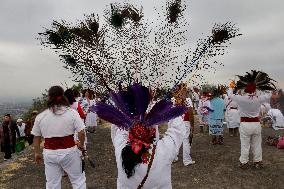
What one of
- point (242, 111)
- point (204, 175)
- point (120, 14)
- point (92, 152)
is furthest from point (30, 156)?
point (120, 14)

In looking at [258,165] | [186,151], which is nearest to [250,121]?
[258,165]

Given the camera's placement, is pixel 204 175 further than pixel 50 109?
Yes

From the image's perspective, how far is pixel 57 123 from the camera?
6.64 meters

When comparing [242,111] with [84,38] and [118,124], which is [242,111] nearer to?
[84,38]

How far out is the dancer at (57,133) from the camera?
21.8 feet

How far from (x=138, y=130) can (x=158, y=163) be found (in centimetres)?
36

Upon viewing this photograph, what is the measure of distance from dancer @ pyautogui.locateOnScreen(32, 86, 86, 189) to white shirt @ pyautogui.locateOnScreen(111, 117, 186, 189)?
3061mm

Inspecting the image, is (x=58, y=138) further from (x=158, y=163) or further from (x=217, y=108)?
(x=217, y=108)

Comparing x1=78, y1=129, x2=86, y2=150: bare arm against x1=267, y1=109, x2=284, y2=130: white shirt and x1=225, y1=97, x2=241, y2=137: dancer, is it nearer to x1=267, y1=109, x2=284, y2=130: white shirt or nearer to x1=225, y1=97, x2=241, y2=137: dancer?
x1=225, y1=97, x2=241, y2=137: dancer

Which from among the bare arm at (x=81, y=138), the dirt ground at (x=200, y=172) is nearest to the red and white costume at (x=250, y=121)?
the dirt ground at (x=200, y=172)

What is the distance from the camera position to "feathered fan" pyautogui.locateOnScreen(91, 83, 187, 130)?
3445mm

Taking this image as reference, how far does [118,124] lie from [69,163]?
11.8 ft

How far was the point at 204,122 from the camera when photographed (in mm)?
16250

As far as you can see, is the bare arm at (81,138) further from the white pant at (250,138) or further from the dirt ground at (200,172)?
the white pant at (250,138)
